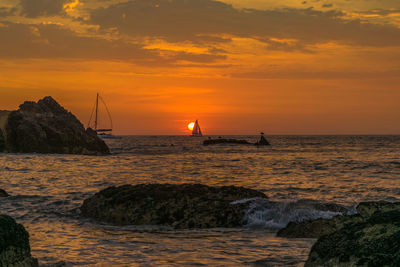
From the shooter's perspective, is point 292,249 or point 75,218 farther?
point 75,218

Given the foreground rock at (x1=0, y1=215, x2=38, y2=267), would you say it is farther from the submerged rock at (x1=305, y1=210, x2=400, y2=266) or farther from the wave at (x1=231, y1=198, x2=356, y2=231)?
the wave at (x1=231, y1=198, x2=356, y2=231)

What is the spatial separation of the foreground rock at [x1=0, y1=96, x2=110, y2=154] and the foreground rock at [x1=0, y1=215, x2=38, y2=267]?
205 feet

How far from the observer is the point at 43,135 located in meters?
68.2

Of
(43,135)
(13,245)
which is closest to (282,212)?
(13,245)

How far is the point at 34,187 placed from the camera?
21.6m

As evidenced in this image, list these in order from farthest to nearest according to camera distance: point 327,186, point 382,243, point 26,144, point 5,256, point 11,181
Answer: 1. point 26,144
2. point 11,181
3. point 327,186
4. point 5,256
5. point 382,243

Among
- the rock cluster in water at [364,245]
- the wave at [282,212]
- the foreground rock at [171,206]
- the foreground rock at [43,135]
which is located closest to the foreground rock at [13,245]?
the rock cluster in water at [364,245]

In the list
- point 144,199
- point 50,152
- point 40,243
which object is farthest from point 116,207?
point 50,152

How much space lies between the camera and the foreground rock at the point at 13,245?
253 inches

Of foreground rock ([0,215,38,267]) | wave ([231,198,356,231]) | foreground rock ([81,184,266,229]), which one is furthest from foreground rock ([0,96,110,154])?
foreground rock ([0,215,38,267])

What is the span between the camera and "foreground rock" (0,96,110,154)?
66250 mm

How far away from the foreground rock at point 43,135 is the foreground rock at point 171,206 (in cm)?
5614

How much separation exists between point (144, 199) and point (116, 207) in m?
0.87

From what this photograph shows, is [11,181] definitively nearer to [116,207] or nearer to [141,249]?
[116,207]
